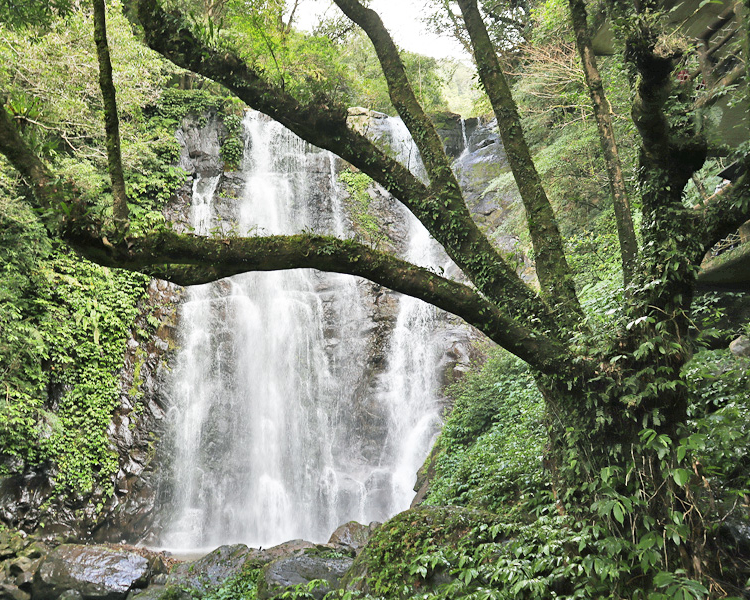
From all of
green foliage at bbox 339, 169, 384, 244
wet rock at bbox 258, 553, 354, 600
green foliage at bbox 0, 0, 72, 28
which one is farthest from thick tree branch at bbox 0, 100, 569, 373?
green foliage at bbox 339, 169, 384, 244

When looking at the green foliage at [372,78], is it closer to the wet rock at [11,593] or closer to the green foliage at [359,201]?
the green foliage at [359,201]

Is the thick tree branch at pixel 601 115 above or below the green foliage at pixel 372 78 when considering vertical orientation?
below

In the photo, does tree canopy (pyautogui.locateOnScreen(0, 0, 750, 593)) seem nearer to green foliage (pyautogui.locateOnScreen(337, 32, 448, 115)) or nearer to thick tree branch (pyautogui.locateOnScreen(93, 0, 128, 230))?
thick tree branch (pyautogui.locateOnScreen(93, 0, 128, 230))

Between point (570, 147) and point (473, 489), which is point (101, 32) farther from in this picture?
point (570, 147)

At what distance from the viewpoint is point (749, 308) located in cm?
613

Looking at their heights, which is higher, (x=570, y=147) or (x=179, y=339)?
(x=570, y=147)

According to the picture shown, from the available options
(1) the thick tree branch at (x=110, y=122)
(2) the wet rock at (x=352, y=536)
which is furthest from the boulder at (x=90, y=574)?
(1) the thick tree branch at (x=110, y=122)

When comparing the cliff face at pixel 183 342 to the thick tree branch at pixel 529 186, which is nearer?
the thick tree branch at pixel 529 186

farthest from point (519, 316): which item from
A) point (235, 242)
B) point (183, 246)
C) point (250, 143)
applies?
point (250, 143)

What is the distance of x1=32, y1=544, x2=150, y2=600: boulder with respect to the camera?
7.17 m

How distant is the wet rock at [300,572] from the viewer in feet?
19.8

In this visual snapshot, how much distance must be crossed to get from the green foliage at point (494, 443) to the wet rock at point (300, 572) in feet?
5.23

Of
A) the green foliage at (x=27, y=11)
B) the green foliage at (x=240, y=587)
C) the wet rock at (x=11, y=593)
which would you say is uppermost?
the green foliage at (x=27, y=11)

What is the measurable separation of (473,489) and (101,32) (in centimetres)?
586
